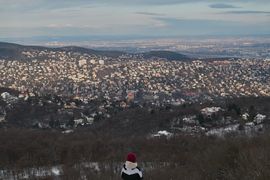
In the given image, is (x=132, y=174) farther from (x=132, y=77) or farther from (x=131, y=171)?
(x=132, y=77)

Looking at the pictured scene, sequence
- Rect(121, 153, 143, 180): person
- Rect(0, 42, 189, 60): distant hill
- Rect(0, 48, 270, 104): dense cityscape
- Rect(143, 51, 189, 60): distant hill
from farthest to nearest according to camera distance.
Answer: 1. Rect(143, 51, 189, 60): distant hill
2. Rect(0, 42, 189, 60): distant hill
3. Rect(0, 48, 270, 104): dense cityscape
4. Rect(121, 153, 143, 180): person

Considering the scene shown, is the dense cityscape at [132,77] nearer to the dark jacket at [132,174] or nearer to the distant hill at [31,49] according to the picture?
the distant hill at [31,49]

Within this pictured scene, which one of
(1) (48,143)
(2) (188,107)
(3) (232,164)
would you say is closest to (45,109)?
(2) (188,107)

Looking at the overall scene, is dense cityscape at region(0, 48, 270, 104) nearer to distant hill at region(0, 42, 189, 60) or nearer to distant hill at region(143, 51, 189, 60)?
distant hill at region(0, 42, 189, 60)

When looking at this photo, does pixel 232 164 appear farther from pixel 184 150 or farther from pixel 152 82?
pixel 152 82

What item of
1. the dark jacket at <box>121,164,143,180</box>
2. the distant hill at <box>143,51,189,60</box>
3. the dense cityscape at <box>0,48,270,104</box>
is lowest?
the dense cityscape at <box>0,48,270,104</box>

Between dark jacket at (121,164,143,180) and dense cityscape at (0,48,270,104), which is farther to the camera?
dense cityscape at (0,48,270,104)

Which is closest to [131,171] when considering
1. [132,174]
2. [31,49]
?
[132,174]

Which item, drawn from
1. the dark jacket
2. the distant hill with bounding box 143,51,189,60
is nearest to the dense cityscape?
the distant hill with bounding box 143,51,189,60

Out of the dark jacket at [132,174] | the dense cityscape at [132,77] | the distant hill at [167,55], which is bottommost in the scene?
the dense cityscape at [132,77]

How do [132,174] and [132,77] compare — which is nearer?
[132,174]

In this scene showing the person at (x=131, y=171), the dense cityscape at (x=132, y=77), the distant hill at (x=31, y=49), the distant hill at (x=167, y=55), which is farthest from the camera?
the distant hill at (x=167, y=55)

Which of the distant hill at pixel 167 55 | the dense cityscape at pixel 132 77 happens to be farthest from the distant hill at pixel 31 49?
the dense cityscape at pixel 132 77
